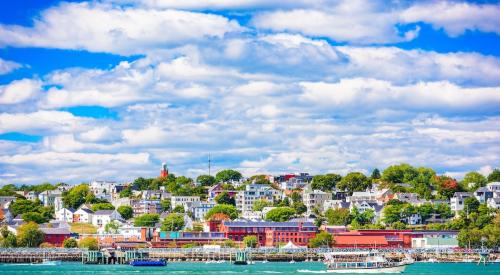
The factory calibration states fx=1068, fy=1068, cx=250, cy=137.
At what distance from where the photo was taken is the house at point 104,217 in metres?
190

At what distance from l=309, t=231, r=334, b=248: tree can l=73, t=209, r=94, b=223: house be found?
174 ft

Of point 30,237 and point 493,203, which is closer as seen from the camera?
point 30,237

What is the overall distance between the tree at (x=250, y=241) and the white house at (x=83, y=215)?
44.8m

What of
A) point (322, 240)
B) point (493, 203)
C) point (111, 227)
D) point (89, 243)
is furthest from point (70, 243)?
point (493, 203)

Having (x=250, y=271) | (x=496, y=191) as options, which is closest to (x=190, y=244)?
(x=250, y=271)

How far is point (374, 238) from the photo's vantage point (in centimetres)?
15962

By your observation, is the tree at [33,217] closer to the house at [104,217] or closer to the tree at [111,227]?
the house at [104,217]

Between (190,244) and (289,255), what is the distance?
18571 millimetres

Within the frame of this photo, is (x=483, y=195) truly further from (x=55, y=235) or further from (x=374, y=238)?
(x=55, y=235)

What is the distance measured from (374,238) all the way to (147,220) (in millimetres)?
43541

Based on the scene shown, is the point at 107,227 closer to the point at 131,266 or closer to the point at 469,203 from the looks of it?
the point at 131,266

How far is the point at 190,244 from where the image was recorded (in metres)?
159

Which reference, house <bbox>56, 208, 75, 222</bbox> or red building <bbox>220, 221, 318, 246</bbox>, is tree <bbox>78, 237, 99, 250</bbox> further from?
house <bbox>56, 208, 75, 222</bbox>

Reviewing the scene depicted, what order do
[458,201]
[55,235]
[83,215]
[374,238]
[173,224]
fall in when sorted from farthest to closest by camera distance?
1. [83,215]
2. [458,201]
3. [173,224]
4. [55,235]
5. [374,238]
